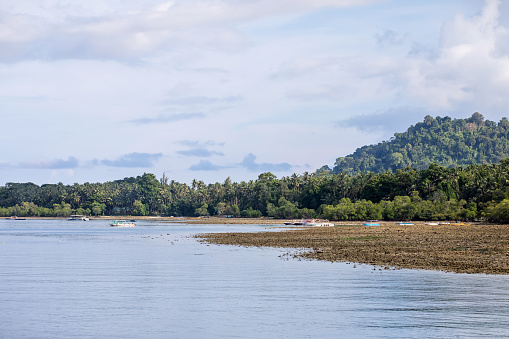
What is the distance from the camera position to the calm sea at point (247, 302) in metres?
24.8

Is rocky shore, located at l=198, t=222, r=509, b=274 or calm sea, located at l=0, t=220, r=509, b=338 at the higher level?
rocky shore, located at l=198, t=222, r=509, b=274

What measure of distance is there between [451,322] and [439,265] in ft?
68.6

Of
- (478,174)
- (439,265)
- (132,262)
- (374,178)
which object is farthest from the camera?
(374,178)

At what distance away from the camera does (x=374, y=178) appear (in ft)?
611

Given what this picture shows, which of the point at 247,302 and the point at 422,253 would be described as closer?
the point at 247,302

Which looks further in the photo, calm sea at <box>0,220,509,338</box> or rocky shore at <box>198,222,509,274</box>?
rocky shore at <box>198,222,509,274</box>

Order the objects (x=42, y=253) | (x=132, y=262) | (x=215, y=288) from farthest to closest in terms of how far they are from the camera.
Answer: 1. (x=42, y=253)
2. (x=132, y=262)
3. (x=215, y=288)

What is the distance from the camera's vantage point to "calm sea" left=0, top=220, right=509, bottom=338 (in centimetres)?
2477

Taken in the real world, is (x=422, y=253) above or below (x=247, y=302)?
above

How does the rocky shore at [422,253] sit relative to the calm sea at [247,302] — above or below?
above

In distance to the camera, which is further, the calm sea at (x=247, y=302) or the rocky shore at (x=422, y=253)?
the rocky shore at (x=422, y=253)

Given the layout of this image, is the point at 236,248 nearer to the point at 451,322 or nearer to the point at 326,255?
the point at 326,255

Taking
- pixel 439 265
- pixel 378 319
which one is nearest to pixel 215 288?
pixel 378 319

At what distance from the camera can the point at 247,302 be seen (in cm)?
3127
